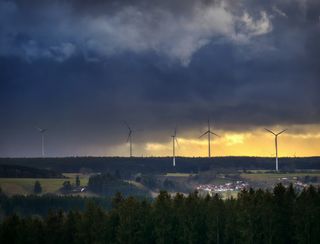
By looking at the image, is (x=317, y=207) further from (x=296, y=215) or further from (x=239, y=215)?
(x=239, y=215)

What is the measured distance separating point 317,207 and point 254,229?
15.9m

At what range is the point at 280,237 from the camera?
651ft

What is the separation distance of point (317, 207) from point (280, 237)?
11.3 metres

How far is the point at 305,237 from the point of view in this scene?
195 m

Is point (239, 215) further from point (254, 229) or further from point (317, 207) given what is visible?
point (317, 207)

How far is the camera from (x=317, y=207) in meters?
199

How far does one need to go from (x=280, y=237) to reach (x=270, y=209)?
695 cm

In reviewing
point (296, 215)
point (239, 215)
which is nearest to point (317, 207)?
point (296, 215)

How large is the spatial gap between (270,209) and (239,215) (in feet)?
24.7

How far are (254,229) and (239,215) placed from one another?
15.8ft

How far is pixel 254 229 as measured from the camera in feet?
650

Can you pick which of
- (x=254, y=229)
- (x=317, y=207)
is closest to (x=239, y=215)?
(x=254, y=229)

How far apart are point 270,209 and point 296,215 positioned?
20.4ft

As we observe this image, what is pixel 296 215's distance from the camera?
199 m
